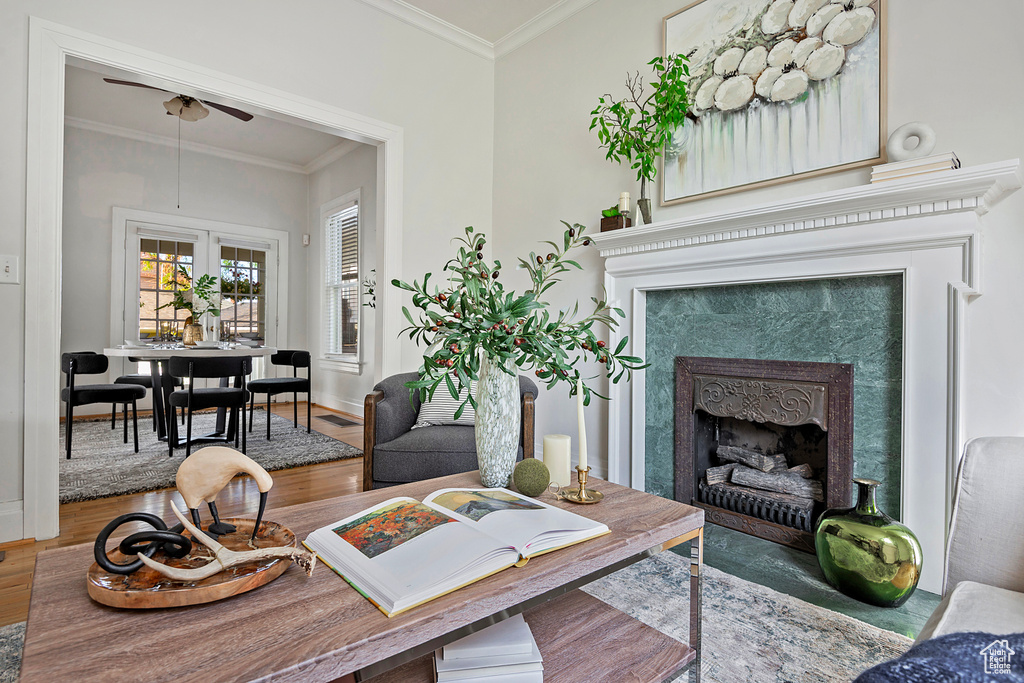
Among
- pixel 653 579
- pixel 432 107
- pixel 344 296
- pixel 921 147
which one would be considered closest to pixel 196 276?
pixel 344 296

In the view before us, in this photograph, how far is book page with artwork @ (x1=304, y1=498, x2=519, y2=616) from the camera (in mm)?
797

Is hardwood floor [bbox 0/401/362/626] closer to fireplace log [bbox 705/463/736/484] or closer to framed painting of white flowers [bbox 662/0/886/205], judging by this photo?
fireplace log [bbox 705/463/736/484]

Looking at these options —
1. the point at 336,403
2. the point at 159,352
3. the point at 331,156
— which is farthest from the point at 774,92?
the point at 336,403

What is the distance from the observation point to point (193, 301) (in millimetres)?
5629

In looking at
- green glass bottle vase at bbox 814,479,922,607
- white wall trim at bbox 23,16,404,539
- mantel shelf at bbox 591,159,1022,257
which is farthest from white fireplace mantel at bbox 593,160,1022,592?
white wall trim at bbox 23,16,404,539

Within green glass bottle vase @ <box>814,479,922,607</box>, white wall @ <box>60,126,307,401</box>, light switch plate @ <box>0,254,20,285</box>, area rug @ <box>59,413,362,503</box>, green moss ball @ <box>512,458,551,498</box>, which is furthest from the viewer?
white wall @ <box>60,126,307,401</box>

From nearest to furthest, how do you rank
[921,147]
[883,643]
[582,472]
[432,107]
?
1. [582,472]
2. [883,643]
3. [921,147]
4. [432,107]

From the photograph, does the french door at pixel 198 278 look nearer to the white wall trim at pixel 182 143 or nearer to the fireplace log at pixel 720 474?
the white wall trim at pixel 182 143

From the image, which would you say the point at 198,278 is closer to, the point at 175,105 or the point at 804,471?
the point at 175,105

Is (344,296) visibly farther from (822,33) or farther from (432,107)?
(822,33)

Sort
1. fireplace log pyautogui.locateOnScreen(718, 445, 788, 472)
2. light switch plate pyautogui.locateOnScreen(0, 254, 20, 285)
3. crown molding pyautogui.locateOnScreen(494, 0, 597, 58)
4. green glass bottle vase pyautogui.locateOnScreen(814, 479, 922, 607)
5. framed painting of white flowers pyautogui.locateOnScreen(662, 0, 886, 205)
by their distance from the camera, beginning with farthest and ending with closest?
1. crown molding pyautogui.locateOnScreen(494, 0, 597, 58)
2. fireplace log pyautogui.locateOnScreen(718, 445, 788, 472)
3. light switch plate pyautogui.locateOnScreen(0, 254, 20, 285)
4. framed painting of white flowers pyautogui.locateOnScreen(662, 0, 886, 205)
5. green glass bottle vase pyautogui.locateOnScreen(814, 479, 922, 607)

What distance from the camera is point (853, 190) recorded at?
189cm

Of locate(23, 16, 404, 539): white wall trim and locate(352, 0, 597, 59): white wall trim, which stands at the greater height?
locate(352, 0, 597, 59): white wall trim

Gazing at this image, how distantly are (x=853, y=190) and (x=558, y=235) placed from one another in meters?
1.78
